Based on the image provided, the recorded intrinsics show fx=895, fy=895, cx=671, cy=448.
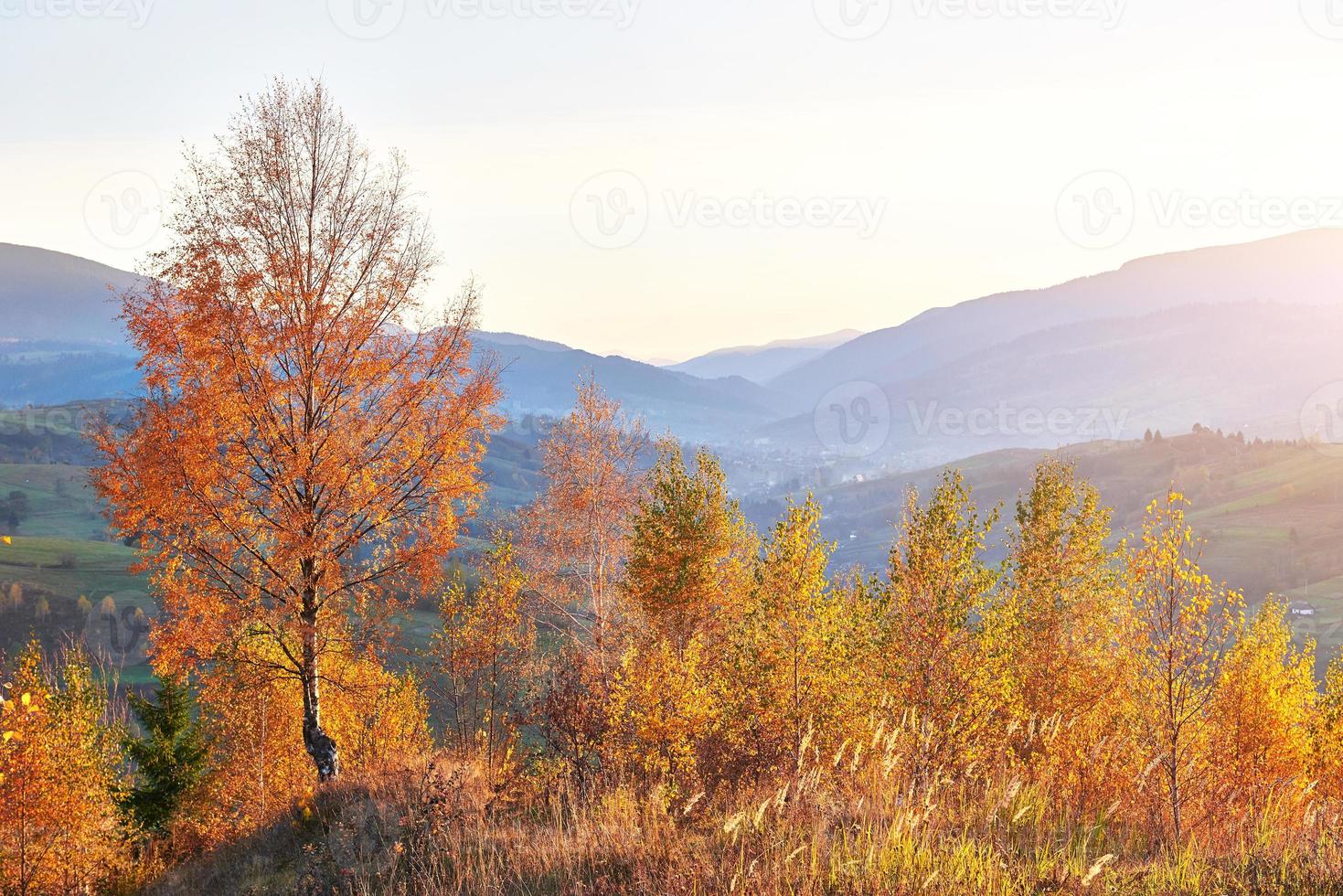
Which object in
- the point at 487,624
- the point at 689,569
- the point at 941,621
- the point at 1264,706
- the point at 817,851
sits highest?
the point at 817,851

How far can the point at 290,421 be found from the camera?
67.5ft

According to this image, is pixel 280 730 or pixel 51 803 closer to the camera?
pixel 51 803

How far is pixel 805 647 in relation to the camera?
981 inches

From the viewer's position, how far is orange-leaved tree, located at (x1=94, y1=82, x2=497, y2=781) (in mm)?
18938

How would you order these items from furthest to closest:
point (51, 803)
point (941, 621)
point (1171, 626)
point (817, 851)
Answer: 1. point (51, 803)
2. point (941, 621)
3. point (1171, 626)
4. point (817, 851)

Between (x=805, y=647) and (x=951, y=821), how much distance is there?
15.3 m

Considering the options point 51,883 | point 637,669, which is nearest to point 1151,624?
point 637,669

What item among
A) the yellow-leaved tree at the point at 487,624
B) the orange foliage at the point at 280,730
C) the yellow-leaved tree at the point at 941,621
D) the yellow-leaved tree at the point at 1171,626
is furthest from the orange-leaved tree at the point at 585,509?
the yellow-leaved tree at the point at 1171,626

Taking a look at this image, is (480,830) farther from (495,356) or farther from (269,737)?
(269,737)

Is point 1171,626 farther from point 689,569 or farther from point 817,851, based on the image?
point 689,569

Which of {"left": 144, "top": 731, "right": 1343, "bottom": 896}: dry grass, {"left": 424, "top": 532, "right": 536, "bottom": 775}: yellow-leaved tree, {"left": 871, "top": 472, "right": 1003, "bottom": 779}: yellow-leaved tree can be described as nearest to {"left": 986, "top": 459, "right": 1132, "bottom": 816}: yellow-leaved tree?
{"left": 871, "top": 472, "right": 1003, "bottom": 779}: yellow-leaved tree

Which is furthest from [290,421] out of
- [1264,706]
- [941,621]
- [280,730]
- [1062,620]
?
[1264,706]

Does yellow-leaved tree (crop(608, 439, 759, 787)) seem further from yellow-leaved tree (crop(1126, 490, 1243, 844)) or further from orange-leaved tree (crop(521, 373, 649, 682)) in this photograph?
yellow-leaved tree (crop(1126, 490, 1243, 844))

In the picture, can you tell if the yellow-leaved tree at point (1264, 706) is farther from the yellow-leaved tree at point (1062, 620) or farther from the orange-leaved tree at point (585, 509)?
the orange-leaved tree at point (585, 509)
